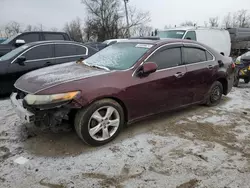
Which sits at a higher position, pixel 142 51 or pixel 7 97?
pixel 142 51

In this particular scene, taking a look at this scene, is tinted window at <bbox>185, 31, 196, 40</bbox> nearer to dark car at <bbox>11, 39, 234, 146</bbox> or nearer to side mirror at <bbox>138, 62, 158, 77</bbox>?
dark car at <bbox>11, 39, 234, 146</bbox>

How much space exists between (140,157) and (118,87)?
103cm

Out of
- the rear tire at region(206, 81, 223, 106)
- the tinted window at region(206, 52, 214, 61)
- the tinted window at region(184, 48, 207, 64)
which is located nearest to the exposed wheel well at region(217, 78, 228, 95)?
the rear tire at region(206, 81, 223, 106)

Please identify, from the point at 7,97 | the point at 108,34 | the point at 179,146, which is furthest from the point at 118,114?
the point at 108,34

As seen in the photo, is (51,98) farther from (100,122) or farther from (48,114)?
(100,122)

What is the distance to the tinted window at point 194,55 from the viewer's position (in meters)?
4.54

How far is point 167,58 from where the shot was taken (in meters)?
4.21

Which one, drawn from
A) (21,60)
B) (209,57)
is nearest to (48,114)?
(21,60)

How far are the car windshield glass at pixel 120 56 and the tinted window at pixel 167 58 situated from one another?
0.20 meters

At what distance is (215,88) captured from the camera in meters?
5.16

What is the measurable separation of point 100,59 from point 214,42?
8.54m

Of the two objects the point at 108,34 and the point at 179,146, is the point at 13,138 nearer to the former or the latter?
the point at 179,146

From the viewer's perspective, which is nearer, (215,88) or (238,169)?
(238,169)

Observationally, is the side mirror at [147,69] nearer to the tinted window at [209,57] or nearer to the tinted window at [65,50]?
the tinted window at [209,57]
